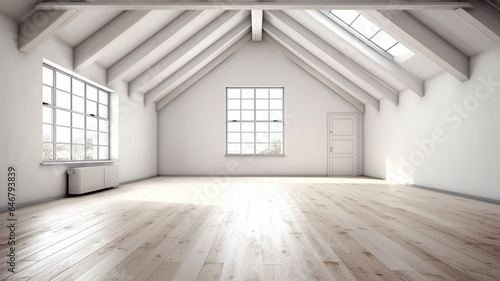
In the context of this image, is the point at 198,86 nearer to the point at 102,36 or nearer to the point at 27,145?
the point at 102,36

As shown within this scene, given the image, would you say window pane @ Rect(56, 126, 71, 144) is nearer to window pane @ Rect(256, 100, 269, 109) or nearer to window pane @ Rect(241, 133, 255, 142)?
window pane @ Rect(241, 133, 255, 142)

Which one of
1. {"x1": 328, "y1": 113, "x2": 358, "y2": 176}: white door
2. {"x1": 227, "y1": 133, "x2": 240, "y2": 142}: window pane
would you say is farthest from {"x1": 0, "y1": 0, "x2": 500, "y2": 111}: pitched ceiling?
{"x1": 227, "y1": 133, "x2": 240, "y2": 142}: window pane

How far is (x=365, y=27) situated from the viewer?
24.2 ft

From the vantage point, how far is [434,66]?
264 inches

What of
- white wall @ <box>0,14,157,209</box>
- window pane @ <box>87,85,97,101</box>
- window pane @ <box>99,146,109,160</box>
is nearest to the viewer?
white wall @ <box>0,14,157,209</box>

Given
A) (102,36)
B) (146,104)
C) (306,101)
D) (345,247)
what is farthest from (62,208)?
(306,101)

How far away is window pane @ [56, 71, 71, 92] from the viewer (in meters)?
6.08

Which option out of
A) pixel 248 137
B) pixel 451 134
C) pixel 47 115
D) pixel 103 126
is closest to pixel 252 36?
pixel 248 137

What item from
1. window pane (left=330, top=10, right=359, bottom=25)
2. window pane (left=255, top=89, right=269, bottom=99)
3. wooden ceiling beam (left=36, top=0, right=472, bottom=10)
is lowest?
window pane (left=255, top=89, right=269, bottom=99)

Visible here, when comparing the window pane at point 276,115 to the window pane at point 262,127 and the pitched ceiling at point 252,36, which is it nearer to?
the window pane at point 262,127

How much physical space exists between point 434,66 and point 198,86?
22.6ft

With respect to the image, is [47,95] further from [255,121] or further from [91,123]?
[255,121]

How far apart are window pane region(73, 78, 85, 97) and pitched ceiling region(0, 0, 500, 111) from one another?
560 mm

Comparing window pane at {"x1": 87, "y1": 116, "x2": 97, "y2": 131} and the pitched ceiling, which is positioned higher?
the pitched ceiling
